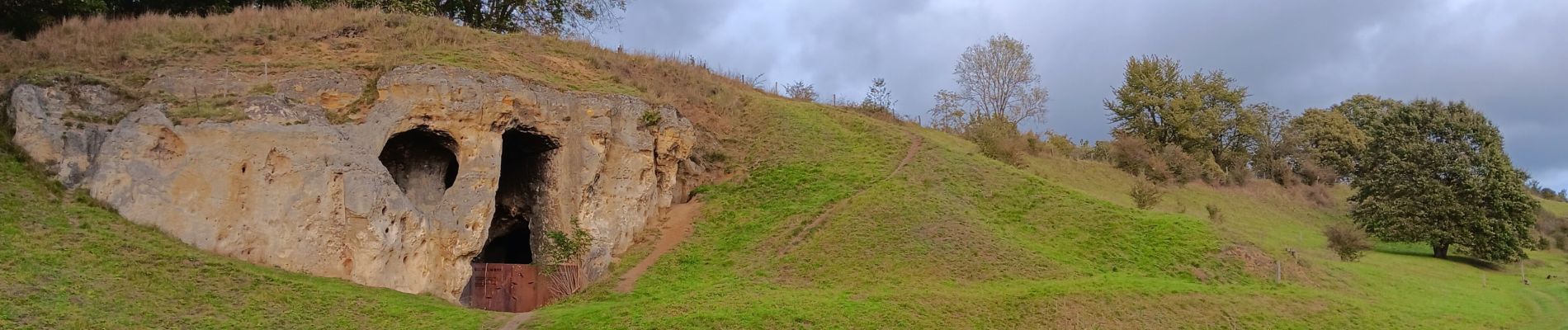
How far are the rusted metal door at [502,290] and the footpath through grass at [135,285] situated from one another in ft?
10.3

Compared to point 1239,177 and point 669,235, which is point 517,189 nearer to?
point 669,235

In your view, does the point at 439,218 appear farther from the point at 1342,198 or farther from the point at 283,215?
the point at 1342,198

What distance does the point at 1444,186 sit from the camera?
33844 mm

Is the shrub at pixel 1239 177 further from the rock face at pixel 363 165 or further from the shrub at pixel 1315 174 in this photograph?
the rock face at pixel 363 165

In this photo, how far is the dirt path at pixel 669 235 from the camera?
71.2 ft

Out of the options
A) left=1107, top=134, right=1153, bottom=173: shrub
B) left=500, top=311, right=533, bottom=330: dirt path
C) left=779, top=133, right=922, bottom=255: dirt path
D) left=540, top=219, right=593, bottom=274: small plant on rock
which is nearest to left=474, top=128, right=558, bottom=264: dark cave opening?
left=540, top=219, right=593, bottom=274: small plant on rock

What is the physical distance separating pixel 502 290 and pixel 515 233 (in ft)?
13.7

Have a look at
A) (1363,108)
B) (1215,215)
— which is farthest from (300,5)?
(1363,108)

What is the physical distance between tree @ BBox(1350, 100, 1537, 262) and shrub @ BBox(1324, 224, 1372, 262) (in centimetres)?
72

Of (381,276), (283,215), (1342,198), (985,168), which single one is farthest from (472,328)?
(1342,198)

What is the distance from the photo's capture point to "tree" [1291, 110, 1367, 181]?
50.6m

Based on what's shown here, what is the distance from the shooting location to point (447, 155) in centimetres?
2252

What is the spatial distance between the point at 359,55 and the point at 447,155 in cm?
292

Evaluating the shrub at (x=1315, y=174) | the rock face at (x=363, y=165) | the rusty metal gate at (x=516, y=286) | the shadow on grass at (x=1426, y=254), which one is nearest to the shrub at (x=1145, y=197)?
the shadow on grass at (x=1426, y=254)
